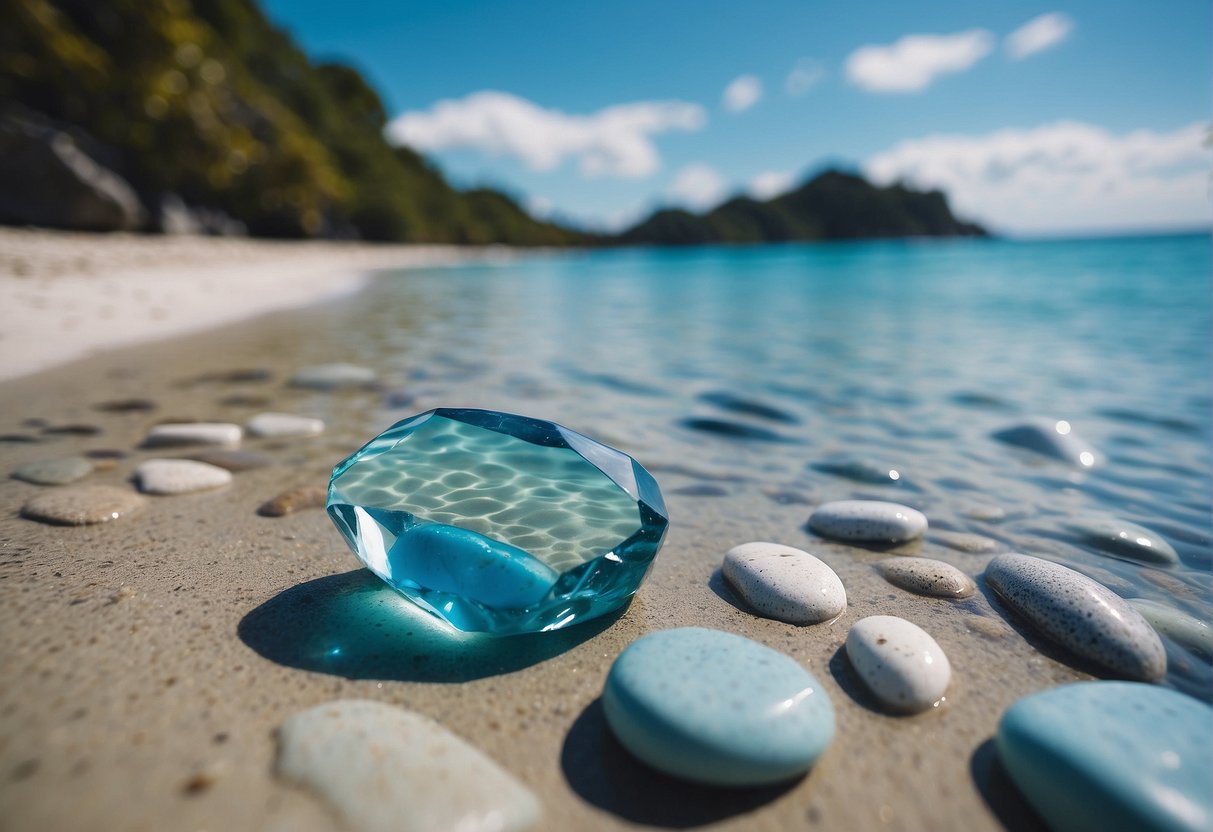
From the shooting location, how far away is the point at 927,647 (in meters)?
1.32

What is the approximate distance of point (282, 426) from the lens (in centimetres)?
303

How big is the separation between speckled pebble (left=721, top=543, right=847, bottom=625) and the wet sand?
0.05 m

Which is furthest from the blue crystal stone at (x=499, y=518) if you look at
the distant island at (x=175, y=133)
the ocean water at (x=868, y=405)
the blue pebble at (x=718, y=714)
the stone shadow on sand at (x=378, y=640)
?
the distant island at (x=175, y=133)

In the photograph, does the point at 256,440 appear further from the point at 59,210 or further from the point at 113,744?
the point at 59,210

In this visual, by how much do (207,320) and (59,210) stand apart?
47.4 ft

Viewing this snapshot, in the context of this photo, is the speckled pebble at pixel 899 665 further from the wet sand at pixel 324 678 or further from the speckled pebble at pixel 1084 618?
the speckled pebble at pixel 1084 618

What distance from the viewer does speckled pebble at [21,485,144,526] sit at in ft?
6.21

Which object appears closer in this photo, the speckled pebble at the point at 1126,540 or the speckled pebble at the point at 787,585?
the speckled pebble at the point at 787,585

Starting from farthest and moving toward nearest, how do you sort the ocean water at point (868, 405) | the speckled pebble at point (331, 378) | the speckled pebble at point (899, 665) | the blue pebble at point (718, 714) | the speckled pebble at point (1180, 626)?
the speckled pebble at point (331, 378)
the ocean water at point (868, 405)
the speckled pebble at point (1180, 626)
the speckled pebble at point (899, 665)
the blue pebble at point (718, 714)

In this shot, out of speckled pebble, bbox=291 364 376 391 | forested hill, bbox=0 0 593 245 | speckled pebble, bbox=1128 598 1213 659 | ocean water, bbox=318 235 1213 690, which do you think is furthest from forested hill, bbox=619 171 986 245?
speckled pebble, bbox=1128 598 1213 659

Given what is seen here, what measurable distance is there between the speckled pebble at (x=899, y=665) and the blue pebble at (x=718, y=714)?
221mm

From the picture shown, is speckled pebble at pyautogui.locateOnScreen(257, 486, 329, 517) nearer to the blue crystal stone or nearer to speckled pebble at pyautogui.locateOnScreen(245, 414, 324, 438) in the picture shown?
the blue crystal stone

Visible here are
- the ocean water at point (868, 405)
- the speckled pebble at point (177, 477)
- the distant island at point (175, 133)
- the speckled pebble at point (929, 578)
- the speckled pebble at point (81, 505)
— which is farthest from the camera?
the distant island at point (175, 133)

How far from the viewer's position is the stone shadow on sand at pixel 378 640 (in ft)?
4.27
